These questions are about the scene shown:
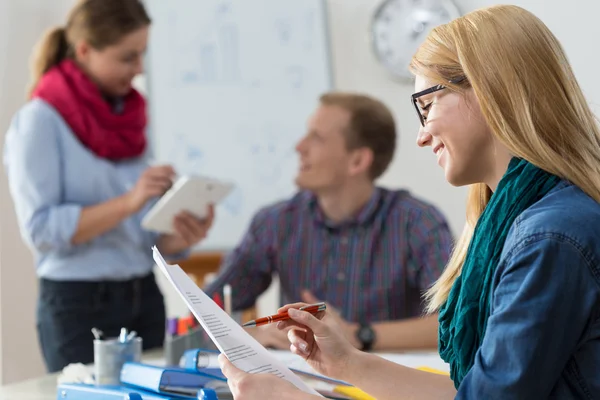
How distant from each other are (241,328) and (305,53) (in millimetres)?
2324

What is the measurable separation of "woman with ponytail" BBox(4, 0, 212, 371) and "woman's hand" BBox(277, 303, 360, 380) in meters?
1.03

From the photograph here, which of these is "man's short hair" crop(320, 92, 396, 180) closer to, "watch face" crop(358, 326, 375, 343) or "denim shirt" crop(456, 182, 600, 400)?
"watch face" crop(358, 326, 375, 343)

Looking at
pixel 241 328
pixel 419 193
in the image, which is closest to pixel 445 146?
pixel 241 328

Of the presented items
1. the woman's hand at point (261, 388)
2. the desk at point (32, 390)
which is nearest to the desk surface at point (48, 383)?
the desk at point (32, 390)

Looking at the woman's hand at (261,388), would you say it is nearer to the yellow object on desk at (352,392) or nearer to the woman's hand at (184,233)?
the yellow object on desk at (352,392)

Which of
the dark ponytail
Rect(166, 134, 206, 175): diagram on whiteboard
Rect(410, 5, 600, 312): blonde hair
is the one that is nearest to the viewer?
Rect(410, 5, 600, 312): blonde hair

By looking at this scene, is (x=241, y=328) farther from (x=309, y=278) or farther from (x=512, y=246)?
(x=309, y=278)

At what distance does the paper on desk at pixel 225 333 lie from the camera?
1096 millimetres

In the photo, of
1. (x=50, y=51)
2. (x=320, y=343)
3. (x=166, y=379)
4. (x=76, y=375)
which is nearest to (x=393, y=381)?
(x=320, y=343)

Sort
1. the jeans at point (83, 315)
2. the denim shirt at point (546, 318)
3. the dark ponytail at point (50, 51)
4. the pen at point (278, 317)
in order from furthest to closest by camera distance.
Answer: the dark ponytail at point (50, 51), the jeans at point (83, 315), the pen at point (278, 317), the denim shirt at point (546, 318)

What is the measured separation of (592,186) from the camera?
1.00 m

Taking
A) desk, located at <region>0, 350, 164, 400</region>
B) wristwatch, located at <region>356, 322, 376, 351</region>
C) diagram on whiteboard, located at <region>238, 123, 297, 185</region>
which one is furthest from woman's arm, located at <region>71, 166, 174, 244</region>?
diagram on whiteboard, located at <region>238, 123, 297, 185</region>

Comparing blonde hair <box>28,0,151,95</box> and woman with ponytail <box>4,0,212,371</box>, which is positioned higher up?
blonde hair <box>28,0,151,95</box>

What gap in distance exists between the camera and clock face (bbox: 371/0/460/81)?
3.28m
